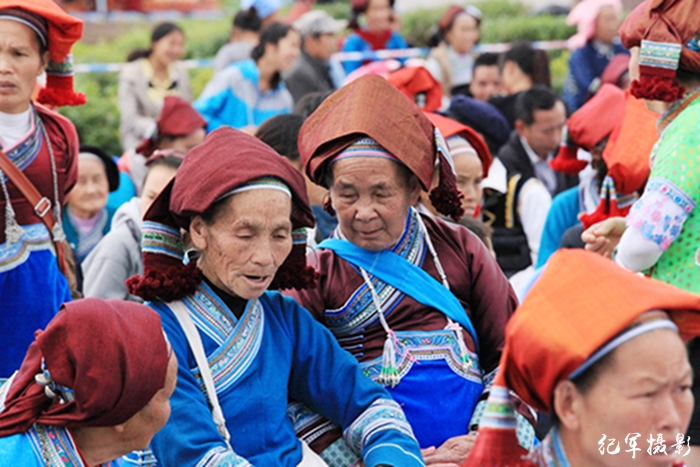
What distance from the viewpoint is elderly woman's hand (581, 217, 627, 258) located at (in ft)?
12.4

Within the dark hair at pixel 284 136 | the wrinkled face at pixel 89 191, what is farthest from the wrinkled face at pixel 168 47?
the dark hair at pixel 284 136

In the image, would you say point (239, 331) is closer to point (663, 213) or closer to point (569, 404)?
point (569, 404)

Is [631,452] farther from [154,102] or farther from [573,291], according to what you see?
[154,102]

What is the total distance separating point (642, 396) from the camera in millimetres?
2373

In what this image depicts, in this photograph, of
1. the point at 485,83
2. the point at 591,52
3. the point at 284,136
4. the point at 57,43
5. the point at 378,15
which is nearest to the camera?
the point at 57,43

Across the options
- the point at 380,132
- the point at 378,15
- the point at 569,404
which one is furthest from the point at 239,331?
the point at 378,15

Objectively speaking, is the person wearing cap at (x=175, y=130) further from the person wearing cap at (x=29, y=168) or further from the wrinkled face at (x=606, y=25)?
the wrinkled face at (x=606, y=25)

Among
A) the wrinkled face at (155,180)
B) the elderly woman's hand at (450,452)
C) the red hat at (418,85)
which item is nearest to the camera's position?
the elderly woman's hand at (450,452)

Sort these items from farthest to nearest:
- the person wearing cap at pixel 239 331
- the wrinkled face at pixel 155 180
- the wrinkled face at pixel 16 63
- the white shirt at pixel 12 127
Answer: the wrinkled face at pixel 155 180, the white shirt at pixel 12 127, the wrinkled face at pixel 16 63, the person wearing cap at pixel 239 331

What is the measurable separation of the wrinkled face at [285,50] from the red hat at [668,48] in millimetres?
5400

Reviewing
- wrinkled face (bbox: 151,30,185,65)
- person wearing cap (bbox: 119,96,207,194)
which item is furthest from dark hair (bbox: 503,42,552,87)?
person wearing cap (bbox: 119,96,207,194)

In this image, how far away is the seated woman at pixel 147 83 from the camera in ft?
30.8

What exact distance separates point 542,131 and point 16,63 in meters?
4.09

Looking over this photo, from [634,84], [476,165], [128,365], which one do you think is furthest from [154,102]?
[128,365]
